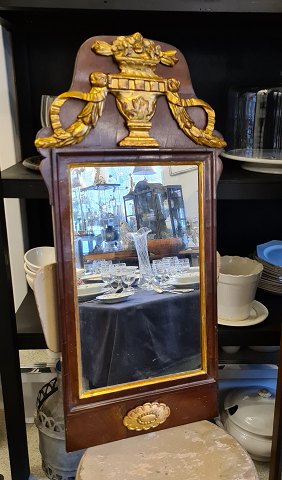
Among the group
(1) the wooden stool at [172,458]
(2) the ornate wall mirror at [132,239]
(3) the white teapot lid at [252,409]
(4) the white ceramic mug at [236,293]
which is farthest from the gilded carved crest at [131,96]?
(3) the white teapot lid at [252,409]

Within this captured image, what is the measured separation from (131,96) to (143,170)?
0.15 meters

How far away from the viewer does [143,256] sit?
3.02 ft

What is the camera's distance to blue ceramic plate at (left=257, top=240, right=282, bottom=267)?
1.31 m

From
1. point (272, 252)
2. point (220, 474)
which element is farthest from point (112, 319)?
point (272, 252)

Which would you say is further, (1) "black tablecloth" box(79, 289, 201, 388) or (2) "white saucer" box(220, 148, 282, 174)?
(2) "white saucer" box(220, 148, 282, 174)

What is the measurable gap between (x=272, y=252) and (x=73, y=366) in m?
0.73

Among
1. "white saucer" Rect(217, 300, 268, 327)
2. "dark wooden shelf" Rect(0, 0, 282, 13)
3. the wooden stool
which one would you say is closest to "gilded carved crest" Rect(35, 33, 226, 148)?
"dark wooden shelf" Rect(0, 0, 282, 13)

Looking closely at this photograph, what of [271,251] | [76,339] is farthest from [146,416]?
[271,251]

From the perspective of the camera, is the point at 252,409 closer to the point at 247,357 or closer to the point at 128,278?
the point at 247,357

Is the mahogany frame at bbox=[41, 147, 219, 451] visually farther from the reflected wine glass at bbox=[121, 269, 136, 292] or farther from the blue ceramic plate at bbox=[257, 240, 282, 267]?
the blue ceramic plate at bbox=[257, 240, 282, 267]

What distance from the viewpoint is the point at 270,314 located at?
1.21 metres

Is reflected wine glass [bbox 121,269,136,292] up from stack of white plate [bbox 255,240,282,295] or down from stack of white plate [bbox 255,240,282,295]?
up

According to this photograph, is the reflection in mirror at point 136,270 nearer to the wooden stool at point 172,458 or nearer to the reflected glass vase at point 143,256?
the reflected glass vase at point 143,256

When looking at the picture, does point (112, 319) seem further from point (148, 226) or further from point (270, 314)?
point (270, 314)
